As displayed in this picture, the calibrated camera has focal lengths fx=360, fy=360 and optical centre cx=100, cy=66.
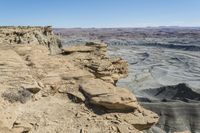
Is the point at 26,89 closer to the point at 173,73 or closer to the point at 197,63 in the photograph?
the point at 173,73

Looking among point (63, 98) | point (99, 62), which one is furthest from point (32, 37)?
point (63, 98)

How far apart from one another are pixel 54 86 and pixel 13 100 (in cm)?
174

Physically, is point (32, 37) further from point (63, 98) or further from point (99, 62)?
point (63, 98)

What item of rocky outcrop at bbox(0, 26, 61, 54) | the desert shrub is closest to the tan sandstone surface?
the desert shrub

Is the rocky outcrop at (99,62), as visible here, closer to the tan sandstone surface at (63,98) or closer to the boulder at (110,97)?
the tan sandstone surface at (63,98)

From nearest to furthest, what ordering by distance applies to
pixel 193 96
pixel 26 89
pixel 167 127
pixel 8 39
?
pixel 26 89 < pixel 8 39 < pixel 167 127 < pixel 193 96

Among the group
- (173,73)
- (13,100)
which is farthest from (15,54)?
(173,73)

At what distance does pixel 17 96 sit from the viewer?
10023 millimetres

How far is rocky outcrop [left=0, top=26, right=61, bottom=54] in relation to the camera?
19312mm

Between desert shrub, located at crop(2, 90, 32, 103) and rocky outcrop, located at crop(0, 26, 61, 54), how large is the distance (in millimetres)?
8377

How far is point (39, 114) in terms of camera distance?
380 inches

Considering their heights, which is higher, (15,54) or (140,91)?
(15,54)

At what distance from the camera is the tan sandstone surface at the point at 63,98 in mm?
9281

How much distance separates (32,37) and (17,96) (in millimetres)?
10909
